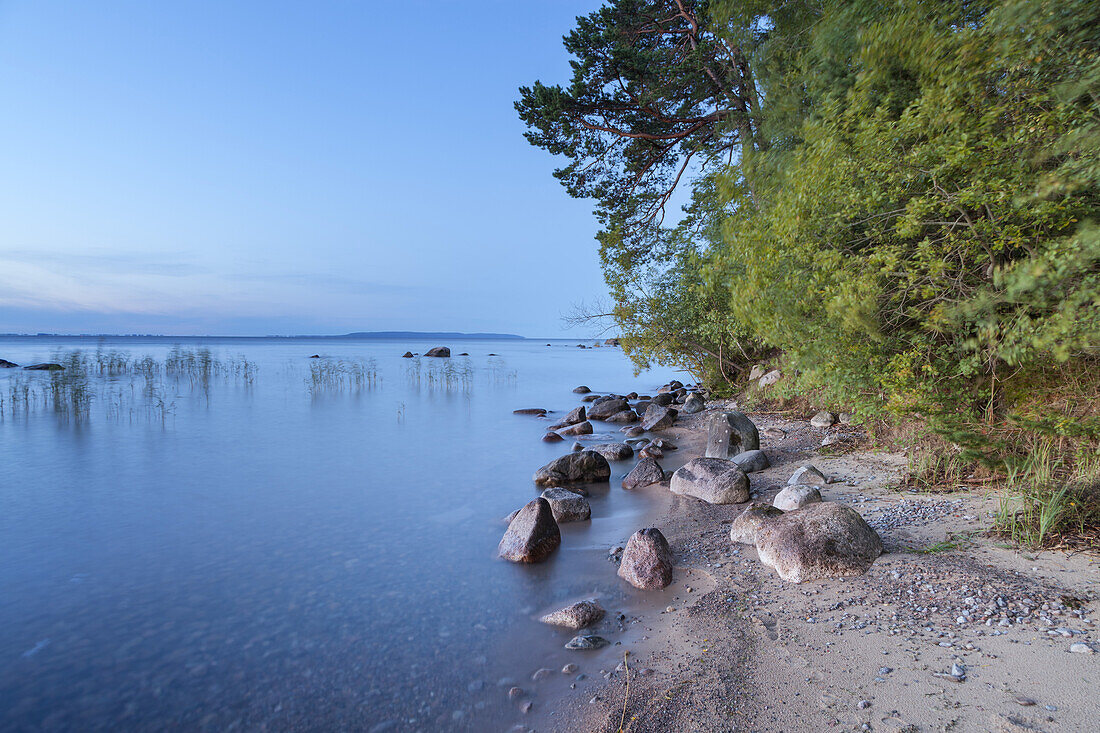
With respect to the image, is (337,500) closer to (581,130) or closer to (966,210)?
(966,210)

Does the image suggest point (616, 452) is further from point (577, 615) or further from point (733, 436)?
point (577, 615)

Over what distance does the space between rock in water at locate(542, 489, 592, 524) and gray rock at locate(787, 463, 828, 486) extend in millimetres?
3079

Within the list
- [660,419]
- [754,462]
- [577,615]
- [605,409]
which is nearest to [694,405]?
[660,419]

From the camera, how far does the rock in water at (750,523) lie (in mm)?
5777

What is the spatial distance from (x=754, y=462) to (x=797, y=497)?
2.84 metres

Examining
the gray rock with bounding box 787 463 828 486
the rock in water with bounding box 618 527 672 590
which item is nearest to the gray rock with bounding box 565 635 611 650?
the rock in water with bounding box 618 527 672 590

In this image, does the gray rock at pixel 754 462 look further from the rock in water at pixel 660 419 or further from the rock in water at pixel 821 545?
the rock in water at pixel 660 419

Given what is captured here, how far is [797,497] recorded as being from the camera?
649cm

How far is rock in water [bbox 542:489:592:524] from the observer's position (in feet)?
25.1

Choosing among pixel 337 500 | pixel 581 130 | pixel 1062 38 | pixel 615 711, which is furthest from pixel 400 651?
pixel 581 130

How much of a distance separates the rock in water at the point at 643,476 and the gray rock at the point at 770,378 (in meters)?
7.07

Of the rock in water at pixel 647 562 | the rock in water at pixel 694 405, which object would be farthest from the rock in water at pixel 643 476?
the rock in water at pixel 694 405

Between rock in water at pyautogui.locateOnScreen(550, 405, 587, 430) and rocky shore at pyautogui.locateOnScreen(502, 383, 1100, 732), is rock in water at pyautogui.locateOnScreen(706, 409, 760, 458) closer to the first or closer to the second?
rocky shore at pyautogui.locateOnScreen(502, 383, 1100, 732)

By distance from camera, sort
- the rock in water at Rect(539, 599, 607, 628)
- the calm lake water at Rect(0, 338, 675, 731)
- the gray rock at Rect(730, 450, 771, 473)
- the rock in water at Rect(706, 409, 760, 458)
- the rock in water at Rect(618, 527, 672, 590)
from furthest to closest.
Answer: the rock in water at Rect(706, 409, 760, 458)
the gray rock at Rect(730, 450, 771, 473)
the rock in water at Rect(618, 527, 672, 590)
the rock in water at Rect(539, 599, 607, 628)
the calm lake water at Rect(0, 338, 675, 731)
